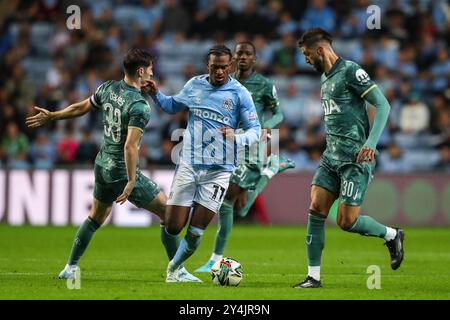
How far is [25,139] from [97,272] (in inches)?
→ 428

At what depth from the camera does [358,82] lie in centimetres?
952

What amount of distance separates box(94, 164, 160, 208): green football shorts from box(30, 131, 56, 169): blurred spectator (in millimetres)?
10645

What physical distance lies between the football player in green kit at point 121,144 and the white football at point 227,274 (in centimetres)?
44

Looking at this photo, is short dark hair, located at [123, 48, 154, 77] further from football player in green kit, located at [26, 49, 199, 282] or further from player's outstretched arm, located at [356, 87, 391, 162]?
player's outstretched arm, located at [356, 87, 391, 162]

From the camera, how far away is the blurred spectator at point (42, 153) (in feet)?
68.9

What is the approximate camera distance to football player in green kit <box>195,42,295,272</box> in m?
11.8

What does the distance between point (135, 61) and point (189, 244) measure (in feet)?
6.20

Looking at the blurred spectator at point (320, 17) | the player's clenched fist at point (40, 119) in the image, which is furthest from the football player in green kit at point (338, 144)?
the blurred spectator at point (320, 17)

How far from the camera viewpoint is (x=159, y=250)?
48.1 feet

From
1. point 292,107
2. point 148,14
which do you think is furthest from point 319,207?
point 148,14

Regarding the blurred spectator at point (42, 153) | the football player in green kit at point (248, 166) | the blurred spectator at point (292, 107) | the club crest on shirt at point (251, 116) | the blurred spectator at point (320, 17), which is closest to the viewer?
the club crest on shirt at point (251, 116)

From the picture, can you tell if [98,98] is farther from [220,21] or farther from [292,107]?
[220,21]

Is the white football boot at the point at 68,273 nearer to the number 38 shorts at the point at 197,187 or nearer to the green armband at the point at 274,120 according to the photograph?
the number 38 shorts at the point at 197,187
